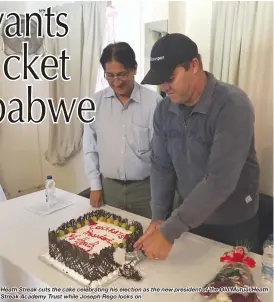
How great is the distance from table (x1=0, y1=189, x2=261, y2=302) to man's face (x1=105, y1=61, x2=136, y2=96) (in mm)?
501

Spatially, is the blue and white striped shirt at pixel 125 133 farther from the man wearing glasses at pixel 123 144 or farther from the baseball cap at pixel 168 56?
the baseball cap at pixel 168 56

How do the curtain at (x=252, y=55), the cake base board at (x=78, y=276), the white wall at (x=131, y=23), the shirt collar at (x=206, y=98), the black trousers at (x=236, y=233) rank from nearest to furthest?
the cake base board at (x=78, y=276) → the shirt collar at (x=206, y=98) → the black trousers at (x=236, y=233) → the curtain at (x=252, y=55) → the white wall at (x=131, y=23)

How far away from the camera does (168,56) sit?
2.74 feet

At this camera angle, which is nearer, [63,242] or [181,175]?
[63,242]

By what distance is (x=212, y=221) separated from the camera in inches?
40.8

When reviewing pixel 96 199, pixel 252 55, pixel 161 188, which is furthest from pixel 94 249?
pixel 252 55

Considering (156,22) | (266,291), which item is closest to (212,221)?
(266,291)

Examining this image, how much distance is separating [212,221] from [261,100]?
84 centimetres

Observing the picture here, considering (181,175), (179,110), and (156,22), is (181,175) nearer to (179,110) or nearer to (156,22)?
(179,110)

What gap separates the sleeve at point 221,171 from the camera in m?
0.84

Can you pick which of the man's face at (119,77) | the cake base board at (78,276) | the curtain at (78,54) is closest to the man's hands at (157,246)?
the cake base board at (78,276)

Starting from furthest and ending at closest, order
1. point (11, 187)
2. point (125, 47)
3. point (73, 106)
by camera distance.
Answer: point (11, 187)
point (73, 106)
point (125, 47)

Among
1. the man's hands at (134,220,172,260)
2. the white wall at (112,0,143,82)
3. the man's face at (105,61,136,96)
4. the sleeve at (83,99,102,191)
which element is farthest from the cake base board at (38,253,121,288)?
the white wall at (112,0,143,82)

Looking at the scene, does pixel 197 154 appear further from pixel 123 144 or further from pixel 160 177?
pixel 123 144
